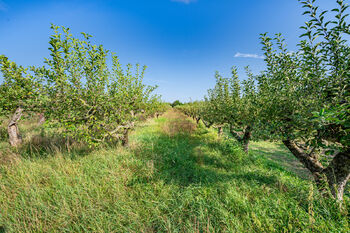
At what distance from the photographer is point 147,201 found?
3.26m

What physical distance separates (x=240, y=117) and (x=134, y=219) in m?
6.10

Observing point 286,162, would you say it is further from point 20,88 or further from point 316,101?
point 20,88

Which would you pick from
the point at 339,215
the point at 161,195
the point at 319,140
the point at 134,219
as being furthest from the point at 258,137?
the point at 134,219

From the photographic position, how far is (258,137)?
3.78 m

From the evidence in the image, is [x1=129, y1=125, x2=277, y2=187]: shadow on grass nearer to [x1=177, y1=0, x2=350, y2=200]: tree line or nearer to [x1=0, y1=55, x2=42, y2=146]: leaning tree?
[x1=177, y1=0, x2=350, y2=200]: tree line

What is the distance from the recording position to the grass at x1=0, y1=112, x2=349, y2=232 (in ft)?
8.71

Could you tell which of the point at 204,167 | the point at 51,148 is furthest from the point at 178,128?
the point at 51,148

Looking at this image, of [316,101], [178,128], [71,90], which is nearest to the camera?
[316,101]

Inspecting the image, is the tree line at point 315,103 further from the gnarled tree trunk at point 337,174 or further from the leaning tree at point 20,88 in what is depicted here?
the leaning tree at point 20,88

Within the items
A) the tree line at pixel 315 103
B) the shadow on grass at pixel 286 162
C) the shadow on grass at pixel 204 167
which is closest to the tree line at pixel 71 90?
the shadow on grass at pixel 204 167

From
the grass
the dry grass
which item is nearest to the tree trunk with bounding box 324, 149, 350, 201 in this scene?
the grass

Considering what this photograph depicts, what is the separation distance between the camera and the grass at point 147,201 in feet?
8.71

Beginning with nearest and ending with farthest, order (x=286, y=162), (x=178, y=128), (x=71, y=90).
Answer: (x=71, y=90) < (x=286, y=162) < (x=178, y=128)

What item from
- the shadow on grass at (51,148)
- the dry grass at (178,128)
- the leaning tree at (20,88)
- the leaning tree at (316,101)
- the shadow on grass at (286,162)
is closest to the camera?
the leaning tree at (316,101)
